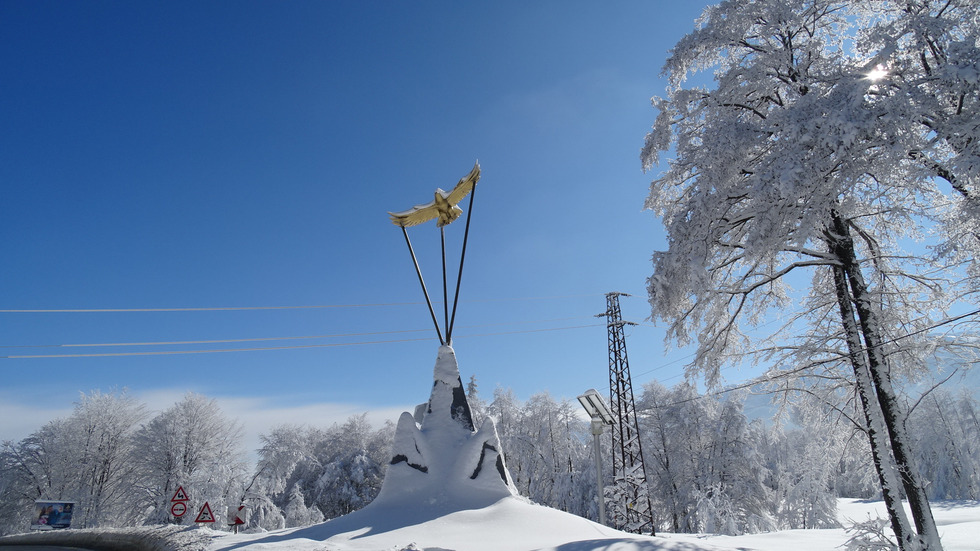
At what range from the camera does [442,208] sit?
12.9m

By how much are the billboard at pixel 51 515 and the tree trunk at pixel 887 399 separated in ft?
95.2

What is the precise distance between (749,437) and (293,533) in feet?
86.2

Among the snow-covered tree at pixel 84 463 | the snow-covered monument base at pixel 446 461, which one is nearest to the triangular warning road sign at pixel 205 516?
the snow-covered monument base at pixel 446 461

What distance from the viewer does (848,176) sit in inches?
267

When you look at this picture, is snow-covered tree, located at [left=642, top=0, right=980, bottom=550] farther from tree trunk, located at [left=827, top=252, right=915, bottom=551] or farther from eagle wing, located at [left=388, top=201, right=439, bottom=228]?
eagle wing, located at [left=388, top=201, right=439, bottom=228]

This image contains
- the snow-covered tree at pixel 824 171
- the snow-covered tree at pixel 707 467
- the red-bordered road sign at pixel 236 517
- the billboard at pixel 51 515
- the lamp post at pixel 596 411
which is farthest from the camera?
the snow-covered tree at pixel 707 467

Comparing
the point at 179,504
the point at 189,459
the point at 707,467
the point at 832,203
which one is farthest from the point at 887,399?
the point at 189,459

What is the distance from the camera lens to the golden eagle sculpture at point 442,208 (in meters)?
12.5

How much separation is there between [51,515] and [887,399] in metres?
30.0

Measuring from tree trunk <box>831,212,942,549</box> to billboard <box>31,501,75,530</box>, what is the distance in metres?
29.0

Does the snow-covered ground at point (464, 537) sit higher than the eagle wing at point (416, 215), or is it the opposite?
the eagle wing at point (416, 215)

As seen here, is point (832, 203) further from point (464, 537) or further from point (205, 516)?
point (205, 516)

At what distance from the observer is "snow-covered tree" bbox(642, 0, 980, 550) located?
6367mm

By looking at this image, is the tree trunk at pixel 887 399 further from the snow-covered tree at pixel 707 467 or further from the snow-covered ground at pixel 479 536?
the snow-covered tree at pixel 707 467
